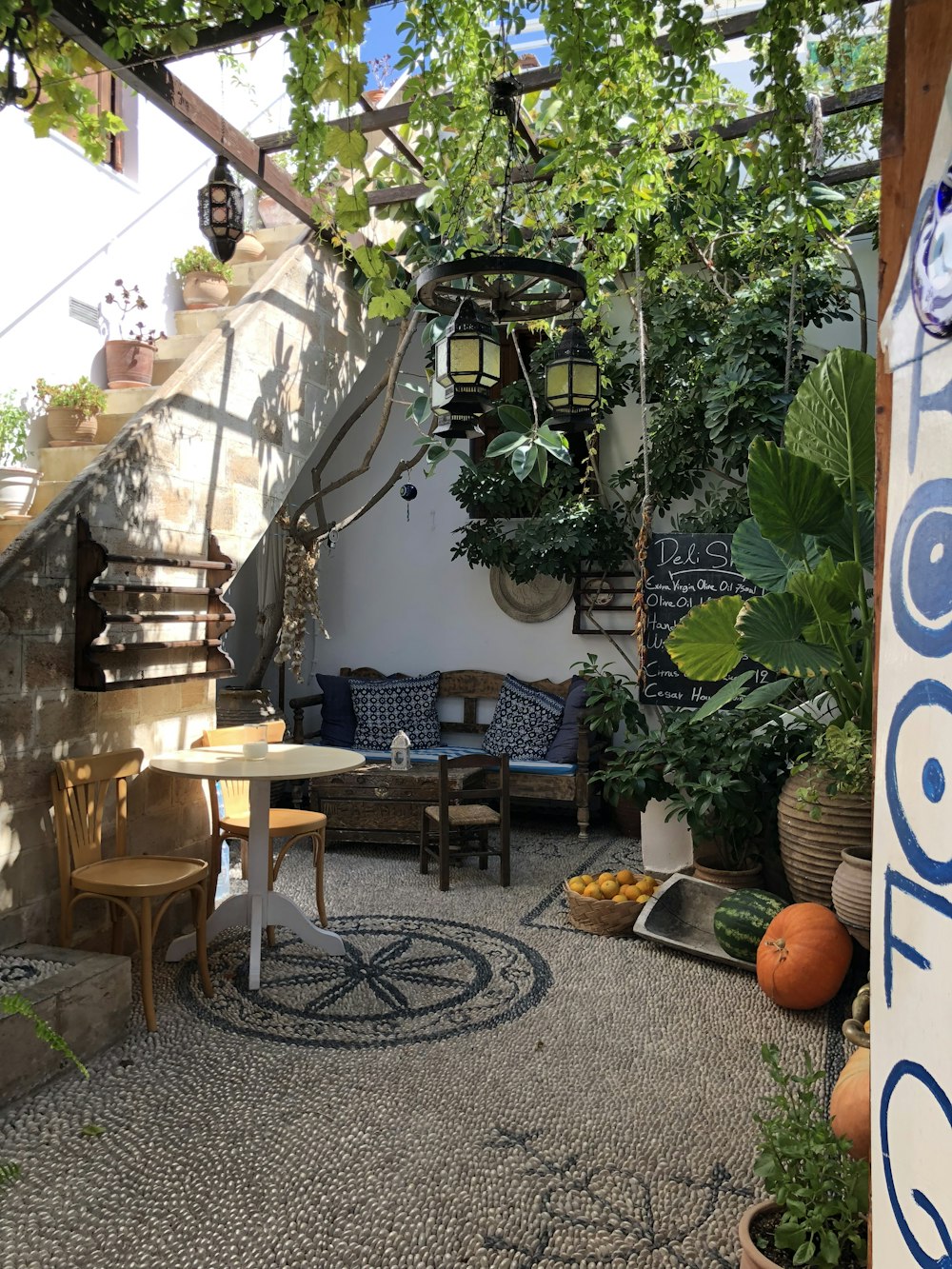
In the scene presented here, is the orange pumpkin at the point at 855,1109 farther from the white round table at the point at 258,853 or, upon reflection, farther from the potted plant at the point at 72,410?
the potted plant at the point at 72,410

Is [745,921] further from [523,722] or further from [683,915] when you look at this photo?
[523,722]

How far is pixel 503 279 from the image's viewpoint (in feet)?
10.3

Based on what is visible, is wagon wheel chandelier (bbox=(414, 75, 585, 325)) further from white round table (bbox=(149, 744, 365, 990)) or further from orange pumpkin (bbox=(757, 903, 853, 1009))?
orange pumpkin (bbox=(757, 903, 853, 1009))

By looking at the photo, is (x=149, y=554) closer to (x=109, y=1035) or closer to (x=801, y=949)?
(x=109, y=1035)

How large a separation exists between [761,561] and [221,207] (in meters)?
3.02

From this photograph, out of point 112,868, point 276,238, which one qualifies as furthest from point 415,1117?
point 276,238

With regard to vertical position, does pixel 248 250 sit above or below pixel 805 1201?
above

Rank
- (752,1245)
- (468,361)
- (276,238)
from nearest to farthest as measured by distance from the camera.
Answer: (752,1245) < (468,361) < (276,238)

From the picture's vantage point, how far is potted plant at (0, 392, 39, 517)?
4.41 meters

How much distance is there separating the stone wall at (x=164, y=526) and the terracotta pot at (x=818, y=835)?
104 inches

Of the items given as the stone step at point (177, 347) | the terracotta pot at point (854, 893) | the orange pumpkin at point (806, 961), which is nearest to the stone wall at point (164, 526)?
the stone step at point (177, 347)

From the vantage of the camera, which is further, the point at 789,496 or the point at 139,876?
the point at 789,496

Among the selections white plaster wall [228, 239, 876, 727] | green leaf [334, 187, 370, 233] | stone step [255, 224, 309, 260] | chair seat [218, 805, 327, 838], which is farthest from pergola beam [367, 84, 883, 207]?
chair seat [218, 805, 327, 838]

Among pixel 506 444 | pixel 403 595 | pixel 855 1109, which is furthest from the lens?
pixel 403 595
